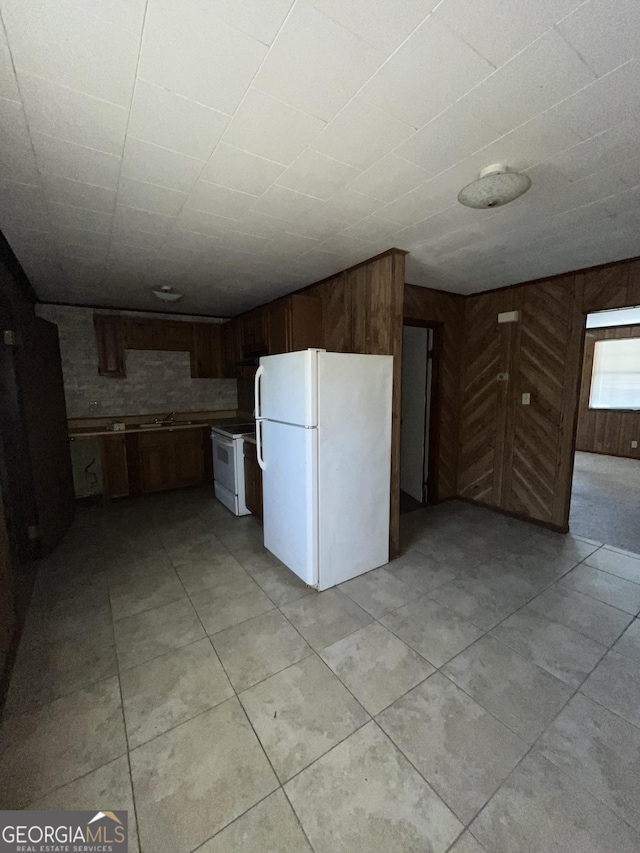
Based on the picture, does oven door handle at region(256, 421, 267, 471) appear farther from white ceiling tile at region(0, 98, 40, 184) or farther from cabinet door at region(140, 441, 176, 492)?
cabinet door at region(140, 441, 176, 492)

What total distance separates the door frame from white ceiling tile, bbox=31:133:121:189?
10.3ft

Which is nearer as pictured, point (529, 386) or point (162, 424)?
point (529, 386)

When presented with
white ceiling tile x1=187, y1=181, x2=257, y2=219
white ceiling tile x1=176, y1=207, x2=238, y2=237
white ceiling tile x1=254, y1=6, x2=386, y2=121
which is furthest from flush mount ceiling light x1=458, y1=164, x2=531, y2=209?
white ceiling tile x1=176, y1=207, x2=238, y2=237

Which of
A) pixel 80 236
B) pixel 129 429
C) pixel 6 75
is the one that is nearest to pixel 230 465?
pixel 129 429

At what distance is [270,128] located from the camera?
138cm

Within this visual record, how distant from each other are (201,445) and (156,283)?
7.33 ft

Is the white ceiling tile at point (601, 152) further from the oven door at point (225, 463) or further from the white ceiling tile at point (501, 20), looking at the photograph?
the oven door at point (225, 463)

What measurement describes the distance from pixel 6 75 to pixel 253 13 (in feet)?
2.91

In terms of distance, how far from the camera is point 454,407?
14.0ft

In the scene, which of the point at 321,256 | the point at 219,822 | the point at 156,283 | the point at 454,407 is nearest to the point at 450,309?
the point at 454,407

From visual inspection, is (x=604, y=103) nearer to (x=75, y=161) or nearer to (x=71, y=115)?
(x=71, y=115)

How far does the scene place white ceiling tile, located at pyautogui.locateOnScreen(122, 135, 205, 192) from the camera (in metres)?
1.51

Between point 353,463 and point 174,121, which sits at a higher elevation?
point 174,121

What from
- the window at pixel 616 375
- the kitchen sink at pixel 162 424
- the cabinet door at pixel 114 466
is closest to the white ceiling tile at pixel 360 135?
the kitchen sink at pixel 162 424
